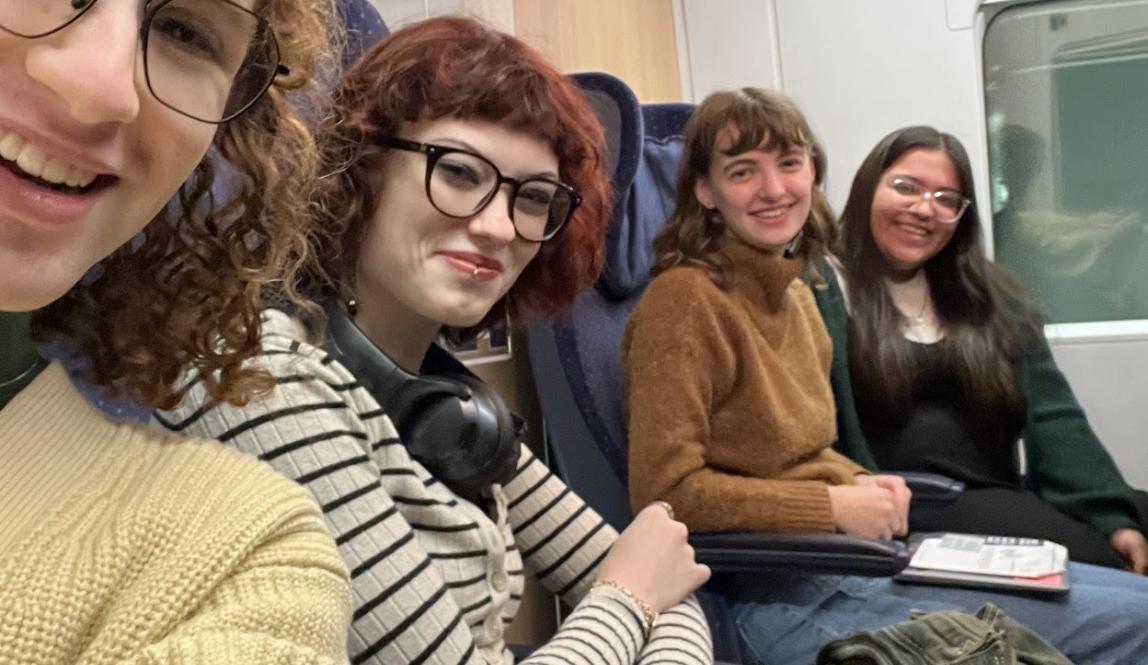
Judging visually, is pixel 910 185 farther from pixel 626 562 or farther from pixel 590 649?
pixel 590 649

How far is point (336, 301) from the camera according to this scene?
979 millimetres

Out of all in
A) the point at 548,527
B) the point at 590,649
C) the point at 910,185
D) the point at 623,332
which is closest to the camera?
the point at 590,649

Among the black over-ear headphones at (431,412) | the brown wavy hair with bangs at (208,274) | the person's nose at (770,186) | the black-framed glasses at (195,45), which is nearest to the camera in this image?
the black-framed glasses at (195,45)

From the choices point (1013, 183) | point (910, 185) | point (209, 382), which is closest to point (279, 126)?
point (209, 382)

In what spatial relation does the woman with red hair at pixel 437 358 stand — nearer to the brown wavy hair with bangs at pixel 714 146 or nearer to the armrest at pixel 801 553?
the armrest at pixel 801 553

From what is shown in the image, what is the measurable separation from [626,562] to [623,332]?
2.03 feet

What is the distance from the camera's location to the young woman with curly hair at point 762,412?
138 centimetres

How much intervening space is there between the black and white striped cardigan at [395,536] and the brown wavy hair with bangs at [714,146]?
658mm

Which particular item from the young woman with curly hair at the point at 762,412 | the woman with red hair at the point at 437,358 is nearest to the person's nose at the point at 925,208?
the young woman with curly hair at the point at 762,412

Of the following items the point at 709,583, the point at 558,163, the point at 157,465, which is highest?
the point at 558,163

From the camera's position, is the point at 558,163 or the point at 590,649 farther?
the point at 558,163

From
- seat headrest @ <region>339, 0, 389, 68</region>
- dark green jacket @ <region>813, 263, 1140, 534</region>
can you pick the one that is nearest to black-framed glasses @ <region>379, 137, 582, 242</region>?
seat headrest @ <region>339, 0, 389, 68</region>

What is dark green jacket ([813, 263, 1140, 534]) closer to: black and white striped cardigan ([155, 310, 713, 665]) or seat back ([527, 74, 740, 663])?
seat back ([527, 74, 740, 663])

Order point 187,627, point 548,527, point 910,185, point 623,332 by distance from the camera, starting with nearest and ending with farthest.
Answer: point 187,627
point 548,527
point 623,332
point 910,185
